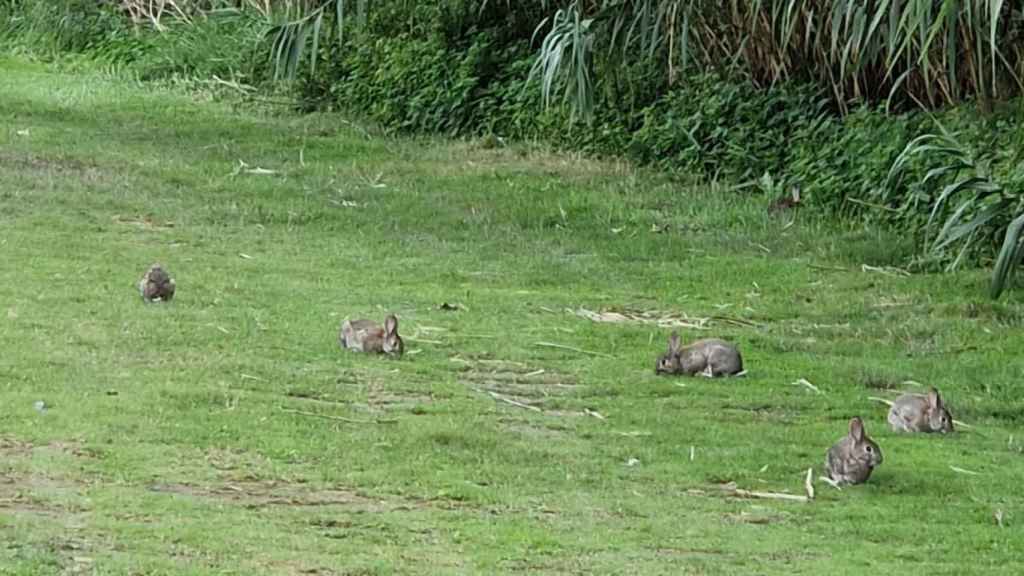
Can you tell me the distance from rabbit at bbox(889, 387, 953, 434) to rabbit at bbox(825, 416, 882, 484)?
909 mm

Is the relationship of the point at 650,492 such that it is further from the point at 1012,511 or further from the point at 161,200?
the point at 161,200

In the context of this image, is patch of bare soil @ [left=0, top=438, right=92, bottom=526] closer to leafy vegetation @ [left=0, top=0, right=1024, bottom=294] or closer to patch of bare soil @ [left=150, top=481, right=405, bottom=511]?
patch of bare soil @ [left=150, top=481, right=405, bottom=511]

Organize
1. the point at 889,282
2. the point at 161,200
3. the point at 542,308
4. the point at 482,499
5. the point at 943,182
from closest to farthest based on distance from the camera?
the point at 482,499, the point at 542,308, the point at 889,282, the point at 943,182, the point at 161,200

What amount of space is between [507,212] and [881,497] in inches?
269

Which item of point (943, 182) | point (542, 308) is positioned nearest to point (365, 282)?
point (542, 308)

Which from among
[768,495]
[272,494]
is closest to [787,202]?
[768,495]

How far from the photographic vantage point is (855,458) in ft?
22.1

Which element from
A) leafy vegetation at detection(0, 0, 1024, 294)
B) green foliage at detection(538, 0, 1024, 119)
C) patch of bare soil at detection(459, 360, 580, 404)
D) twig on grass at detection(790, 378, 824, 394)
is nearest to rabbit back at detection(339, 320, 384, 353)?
patch of bare soil at detection(459, 360, 580, 404)

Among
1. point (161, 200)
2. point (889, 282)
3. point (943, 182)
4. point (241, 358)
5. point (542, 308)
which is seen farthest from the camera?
point (161, 200)

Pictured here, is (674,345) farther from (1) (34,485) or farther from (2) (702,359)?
(1) (34,485)

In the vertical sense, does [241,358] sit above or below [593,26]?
below

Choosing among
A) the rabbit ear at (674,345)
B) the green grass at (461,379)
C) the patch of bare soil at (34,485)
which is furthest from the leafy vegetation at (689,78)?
the patch of bare soil at (34,485)

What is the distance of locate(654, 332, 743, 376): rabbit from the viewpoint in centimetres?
859

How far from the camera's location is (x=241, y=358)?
27.7 feet
